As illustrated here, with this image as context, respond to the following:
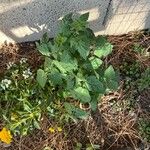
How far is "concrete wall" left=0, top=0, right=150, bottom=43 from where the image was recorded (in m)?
2.70

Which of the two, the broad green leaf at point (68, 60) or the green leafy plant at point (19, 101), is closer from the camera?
the broad green leaf at point (68, 60)

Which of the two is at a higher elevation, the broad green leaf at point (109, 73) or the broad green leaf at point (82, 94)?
the broad green leaf at point (109, 73)

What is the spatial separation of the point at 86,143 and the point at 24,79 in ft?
1.92

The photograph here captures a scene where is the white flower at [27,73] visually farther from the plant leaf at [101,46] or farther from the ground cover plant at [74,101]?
the plant leaf at [101,46]

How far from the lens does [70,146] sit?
288 centimetres

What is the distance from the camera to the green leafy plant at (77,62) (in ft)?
7.78

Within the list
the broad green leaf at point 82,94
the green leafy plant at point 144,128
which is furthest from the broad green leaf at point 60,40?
the green leafy plant at point 144,128

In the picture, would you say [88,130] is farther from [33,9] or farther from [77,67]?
[33,9]

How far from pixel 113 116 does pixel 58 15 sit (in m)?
0.77

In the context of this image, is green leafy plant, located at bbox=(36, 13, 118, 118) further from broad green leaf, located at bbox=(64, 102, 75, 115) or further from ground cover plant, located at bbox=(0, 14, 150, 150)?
broad green leaf, located at bbox=(64, 102, 75, 115)

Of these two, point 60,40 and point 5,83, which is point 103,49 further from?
point 5,83

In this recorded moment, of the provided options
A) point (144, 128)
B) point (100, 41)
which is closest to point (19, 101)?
point (100, 41)

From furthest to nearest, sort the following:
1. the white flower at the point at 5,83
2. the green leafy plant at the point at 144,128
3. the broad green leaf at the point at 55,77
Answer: the green leafy plant at the point at 144,128 < the white flower at the point at 5,83 < the broad green leaf at the point at 55,77

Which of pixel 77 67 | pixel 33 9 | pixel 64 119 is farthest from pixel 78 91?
pixel 33 9
